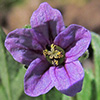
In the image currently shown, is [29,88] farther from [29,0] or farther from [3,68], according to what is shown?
[29,0]

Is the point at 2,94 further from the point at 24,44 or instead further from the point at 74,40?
the point at 74,40

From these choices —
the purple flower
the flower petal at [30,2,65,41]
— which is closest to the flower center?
the purple flower

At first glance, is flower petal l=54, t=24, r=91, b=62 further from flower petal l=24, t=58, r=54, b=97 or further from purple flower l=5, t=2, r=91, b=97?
flower petal l=24, t=58, r=54, b=97

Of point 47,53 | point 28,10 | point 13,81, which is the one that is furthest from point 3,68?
point 28,10

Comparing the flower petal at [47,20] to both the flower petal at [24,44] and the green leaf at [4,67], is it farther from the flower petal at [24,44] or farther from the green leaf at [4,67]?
the green leaf at [4,67]

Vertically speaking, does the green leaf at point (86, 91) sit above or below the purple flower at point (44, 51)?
below

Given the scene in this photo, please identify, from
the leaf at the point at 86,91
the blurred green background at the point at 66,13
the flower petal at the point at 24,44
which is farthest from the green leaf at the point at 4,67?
the blurred green background at the point at 66,13

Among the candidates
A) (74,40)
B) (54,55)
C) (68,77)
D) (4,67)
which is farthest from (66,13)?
(68,77)
